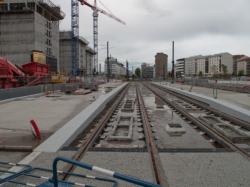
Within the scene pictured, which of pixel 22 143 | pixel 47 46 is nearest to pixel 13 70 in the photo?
pixel 22 143

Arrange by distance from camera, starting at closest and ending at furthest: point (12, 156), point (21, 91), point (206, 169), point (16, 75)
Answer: point (206, 169), point (12, 156), point (21, 91), point (16, 75)

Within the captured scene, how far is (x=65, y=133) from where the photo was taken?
10375mm

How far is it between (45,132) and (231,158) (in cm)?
594

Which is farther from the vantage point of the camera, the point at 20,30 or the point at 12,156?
the point at 20,30

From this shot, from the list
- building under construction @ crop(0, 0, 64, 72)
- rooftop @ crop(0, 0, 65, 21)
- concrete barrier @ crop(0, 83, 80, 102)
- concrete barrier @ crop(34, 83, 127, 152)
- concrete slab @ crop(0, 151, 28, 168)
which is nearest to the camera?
concrete slab @ crop(0, 151, 28, 168)

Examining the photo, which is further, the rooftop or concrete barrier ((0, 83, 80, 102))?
the rooftop

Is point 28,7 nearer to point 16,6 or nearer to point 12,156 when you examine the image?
point 16,6

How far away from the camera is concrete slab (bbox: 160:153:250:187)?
19.4ft

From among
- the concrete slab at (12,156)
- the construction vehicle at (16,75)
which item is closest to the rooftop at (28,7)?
the construction vehicle at (16,75)

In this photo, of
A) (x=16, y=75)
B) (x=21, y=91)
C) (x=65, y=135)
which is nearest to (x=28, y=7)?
(x=16, y=75)

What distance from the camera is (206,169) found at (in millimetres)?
6691

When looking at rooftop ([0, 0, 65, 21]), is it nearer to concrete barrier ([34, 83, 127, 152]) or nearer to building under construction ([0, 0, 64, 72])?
building under construction ([0, 0, 64, 72])

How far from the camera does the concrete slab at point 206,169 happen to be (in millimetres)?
5924

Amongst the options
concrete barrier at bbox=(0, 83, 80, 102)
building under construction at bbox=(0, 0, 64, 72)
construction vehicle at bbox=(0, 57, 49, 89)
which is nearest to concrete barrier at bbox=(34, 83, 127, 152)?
concrete barrier at bbox=(0, 83, 80, 102)
